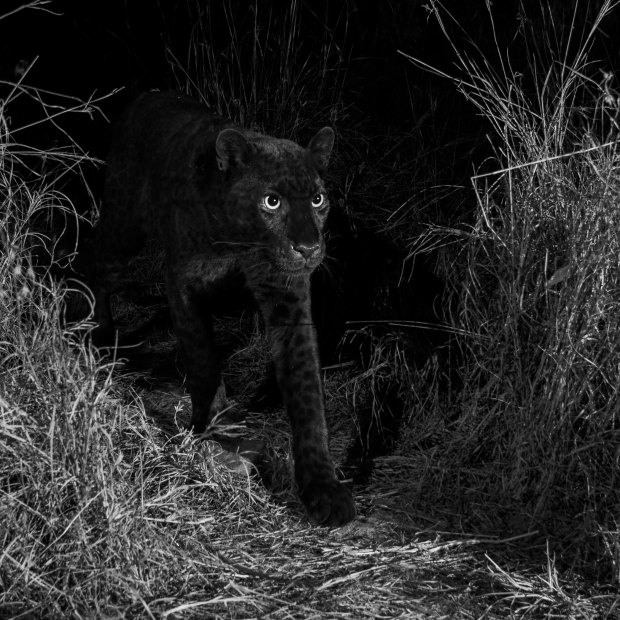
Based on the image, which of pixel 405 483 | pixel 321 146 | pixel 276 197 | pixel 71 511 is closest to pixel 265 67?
pixel 321 146

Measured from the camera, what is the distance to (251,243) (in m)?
4.11

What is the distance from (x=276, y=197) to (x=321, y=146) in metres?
0.37

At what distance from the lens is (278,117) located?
18.5 ft

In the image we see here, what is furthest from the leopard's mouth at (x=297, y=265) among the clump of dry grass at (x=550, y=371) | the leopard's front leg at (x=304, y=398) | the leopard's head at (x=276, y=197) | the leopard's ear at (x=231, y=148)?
the clump of dry grass at (x=550, y=371)

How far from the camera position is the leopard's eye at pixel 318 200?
4.11 metres

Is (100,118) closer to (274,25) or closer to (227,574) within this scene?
(274,25)

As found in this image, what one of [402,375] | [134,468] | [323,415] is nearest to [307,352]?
[323,415]

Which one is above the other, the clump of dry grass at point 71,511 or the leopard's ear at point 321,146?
the leopard's ear at point 321,146

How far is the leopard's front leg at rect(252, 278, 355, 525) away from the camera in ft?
12.0

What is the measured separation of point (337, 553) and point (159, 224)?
6.03ft

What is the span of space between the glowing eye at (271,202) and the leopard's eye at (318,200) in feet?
0.50

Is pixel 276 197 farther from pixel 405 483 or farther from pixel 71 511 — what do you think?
pixel 71 511

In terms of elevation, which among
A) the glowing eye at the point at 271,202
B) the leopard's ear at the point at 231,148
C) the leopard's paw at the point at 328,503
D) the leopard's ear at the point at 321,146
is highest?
the leopard's ear at the point at 231,148

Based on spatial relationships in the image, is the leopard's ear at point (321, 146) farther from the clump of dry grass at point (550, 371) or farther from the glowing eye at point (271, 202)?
the clump of dry grass at point (550, 371)
